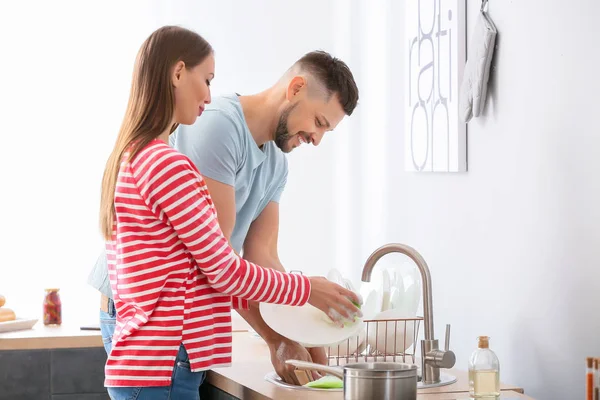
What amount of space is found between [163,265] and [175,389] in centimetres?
23

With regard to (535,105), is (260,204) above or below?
below

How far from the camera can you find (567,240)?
71.7 inches

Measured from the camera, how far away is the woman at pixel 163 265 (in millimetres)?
1407

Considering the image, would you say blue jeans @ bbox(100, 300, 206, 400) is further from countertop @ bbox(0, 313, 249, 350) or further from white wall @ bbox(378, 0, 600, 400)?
countertop @ bbox(0, 313, 249, 350)

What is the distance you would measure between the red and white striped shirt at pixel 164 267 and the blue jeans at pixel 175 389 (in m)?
0.02

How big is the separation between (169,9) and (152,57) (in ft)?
6.30

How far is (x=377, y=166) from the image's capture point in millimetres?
2986

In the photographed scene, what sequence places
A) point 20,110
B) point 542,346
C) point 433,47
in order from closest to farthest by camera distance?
point 542,346
point 433,47
point 20,110

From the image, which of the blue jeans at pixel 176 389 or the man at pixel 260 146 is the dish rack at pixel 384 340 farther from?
the blue jeans at pixel 176 389

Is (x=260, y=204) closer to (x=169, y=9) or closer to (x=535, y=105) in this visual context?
(x=535, y=105)

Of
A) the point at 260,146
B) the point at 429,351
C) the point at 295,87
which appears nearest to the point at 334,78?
the point at 295,87

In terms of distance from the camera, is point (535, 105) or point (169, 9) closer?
point (535, 105)

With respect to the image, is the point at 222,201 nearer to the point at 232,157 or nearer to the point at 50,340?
the point at 232,157

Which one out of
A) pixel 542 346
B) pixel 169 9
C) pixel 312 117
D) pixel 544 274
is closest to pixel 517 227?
pixel 544 274
